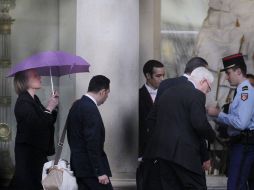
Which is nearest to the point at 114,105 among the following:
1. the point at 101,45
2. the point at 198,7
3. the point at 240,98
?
the point at 101,45

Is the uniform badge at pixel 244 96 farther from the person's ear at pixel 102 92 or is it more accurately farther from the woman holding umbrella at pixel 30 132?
the woman holding umbrella at pixel 30 132

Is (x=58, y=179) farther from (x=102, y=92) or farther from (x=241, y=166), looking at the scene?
(x=241, y=166)

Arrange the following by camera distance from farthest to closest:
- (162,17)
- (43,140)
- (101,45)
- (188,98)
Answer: (162,17), (101,45), (43,140), (188,98)

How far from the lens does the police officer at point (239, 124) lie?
353 inches

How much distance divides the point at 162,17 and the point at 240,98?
2082 mm

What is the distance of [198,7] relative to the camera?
1082 centimetres

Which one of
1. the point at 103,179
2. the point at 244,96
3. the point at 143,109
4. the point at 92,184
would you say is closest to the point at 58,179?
the point at 92,184

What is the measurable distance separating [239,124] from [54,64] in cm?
205

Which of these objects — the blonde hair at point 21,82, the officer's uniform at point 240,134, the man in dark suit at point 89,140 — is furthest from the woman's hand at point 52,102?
the officer's uniform at point 240,134

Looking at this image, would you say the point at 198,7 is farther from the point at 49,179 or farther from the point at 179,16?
the point at 49,179

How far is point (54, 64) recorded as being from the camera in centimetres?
841

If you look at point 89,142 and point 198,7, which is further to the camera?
point 198,7

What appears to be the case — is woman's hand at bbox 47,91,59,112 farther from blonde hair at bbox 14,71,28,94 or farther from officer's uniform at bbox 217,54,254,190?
officer's uniform at bbox 217,54,254,190

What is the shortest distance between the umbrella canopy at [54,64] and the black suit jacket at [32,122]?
0.31m
